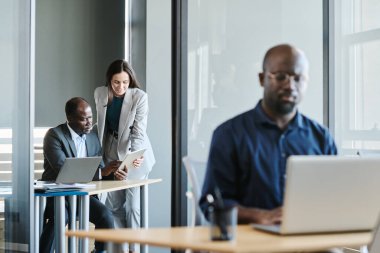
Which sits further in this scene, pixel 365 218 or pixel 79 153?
pixel 79 153

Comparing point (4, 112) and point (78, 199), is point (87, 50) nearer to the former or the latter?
point (78, 199)

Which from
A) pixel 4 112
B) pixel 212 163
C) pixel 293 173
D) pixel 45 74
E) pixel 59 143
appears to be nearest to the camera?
pixel 293 173

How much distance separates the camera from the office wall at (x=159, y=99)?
6.72 meters

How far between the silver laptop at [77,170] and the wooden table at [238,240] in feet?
8.07

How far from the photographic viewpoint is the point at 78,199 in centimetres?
533

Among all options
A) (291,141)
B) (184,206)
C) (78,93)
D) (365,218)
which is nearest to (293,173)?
(365,218)

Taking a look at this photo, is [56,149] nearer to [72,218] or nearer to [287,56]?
[72,218]

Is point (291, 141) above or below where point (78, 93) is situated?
below

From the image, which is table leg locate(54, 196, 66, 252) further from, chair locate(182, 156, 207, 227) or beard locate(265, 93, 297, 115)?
beard locate(265, 93, 297, 115)

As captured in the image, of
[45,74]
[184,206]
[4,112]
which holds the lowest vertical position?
[184,206]

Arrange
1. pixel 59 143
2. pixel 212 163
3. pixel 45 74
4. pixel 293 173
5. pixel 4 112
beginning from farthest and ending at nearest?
1. pixel 45 74
2. pixel 59 143
3. pixel 4 112
4. pixel 212 163
5. pixel 293 173

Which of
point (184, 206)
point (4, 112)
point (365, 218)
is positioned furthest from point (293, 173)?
point (184, 206)

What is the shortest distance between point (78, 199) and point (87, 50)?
3.14 m

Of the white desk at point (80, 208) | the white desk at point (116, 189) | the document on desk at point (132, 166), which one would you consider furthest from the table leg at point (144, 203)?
the white desk at point (80, 208)
